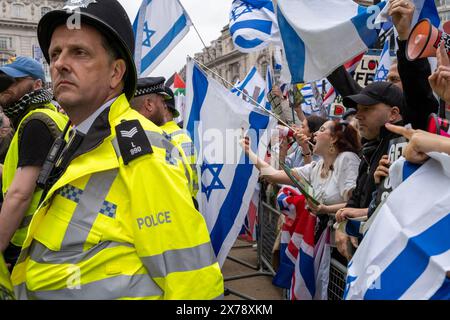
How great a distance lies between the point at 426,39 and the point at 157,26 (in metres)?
4.04

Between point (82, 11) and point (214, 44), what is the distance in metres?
61.6

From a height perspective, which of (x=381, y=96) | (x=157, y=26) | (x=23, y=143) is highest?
(x=157, y=26)

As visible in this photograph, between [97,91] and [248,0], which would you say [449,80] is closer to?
[97,91]

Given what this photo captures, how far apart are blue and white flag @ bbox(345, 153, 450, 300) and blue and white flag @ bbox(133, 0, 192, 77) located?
166 inches

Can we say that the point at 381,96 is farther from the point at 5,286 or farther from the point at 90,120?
the point at 5,286

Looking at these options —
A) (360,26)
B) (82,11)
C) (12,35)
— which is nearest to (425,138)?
(82,11)

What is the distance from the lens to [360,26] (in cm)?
332

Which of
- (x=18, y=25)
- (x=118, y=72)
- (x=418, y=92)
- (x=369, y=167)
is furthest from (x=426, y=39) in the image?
(x=18, y=25)

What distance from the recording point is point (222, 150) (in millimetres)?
3746

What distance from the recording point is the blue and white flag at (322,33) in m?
3.31

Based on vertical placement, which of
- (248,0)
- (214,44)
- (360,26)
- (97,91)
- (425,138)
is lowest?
(425,138)

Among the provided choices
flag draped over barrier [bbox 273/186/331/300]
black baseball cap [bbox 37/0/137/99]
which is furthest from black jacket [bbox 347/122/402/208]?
black baseball cap [bbox 37/0/137/99]

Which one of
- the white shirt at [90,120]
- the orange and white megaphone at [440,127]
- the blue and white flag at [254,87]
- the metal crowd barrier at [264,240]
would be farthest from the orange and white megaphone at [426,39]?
the blue and white flag at [254,87]

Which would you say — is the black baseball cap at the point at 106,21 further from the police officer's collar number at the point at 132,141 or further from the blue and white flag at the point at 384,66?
the blue and white flag at the point at 384,66
